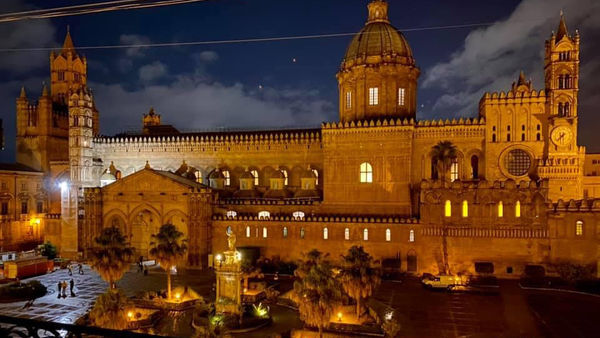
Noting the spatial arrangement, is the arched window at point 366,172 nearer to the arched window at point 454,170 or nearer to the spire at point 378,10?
the arched window at point 454,170

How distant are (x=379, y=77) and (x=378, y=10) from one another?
359 inches

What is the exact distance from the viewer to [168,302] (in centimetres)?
3253

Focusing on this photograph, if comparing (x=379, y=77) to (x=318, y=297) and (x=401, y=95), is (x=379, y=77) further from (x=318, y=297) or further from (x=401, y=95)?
(x=318, y=297)

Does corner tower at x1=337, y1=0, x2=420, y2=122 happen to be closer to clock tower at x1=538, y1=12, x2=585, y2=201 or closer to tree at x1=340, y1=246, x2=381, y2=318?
clock tower at x1=538, y1=12, x2=585, y2=201

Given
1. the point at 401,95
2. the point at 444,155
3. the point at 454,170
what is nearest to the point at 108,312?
the point at 444,155

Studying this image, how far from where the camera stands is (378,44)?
5066 centimetres

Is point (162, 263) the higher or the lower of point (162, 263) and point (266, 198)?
the lower

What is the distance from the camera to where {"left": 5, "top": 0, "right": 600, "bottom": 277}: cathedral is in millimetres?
40594

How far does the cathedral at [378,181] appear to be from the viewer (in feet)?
133

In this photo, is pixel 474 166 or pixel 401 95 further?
pixel 401 95

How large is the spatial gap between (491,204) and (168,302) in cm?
2880

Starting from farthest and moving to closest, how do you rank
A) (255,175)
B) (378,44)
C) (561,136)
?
(255,175) → (378,44) → (561,136)

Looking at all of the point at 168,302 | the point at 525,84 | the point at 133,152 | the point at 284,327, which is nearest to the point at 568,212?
the point at 525,84

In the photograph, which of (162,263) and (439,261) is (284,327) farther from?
(439,261)
